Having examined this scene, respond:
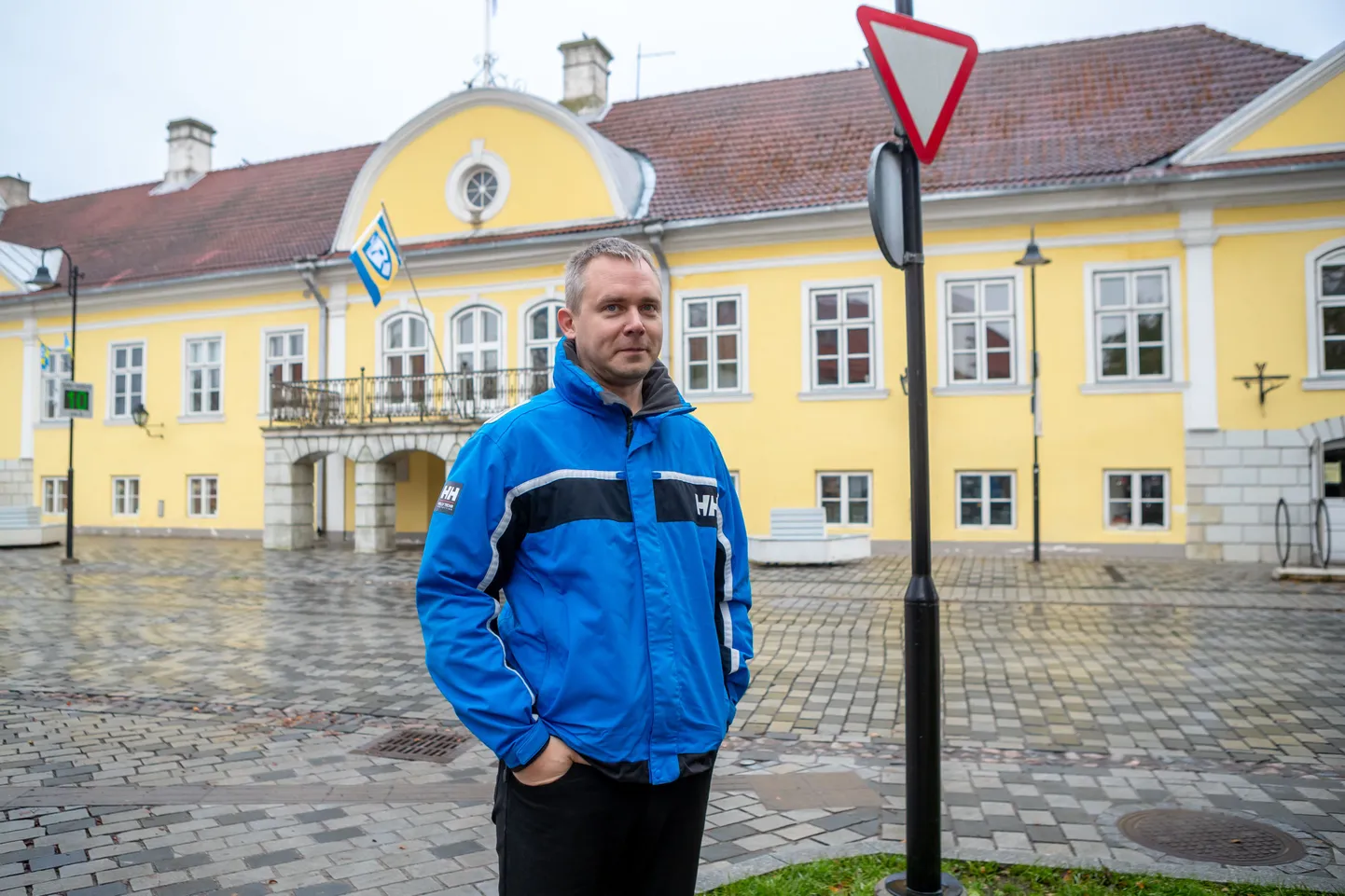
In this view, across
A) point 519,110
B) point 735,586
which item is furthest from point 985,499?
point 735,586

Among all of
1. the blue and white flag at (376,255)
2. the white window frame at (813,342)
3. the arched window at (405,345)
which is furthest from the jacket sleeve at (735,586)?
the arched window at (405,345)

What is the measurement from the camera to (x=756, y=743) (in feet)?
19.4

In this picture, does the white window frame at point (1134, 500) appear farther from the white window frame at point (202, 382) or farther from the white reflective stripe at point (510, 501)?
the white window frame at point (202, 382)

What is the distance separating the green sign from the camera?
17.6 m

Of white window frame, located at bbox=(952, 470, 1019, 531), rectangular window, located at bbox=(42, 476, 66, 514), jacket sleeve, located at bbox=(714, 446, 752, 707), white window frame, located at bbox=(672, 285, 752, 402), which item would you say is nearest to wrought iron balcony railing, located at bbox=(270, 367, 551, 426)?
white window frame, located at bbox=(672, 285, 752, 402)

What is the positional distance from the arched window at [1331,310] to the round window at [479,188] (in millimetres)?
15982

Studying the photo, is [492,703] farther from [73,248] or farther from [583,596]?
[73,248]

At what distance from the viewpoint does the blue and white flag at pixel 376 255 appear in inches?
752

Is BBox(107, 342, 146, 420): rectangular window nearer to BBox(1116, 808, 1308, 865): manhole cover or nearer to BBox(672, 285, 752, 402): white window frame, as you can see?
BBox(672, 285, 752, 402): white window frame

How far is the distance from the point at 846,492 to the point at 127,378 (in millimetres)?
19057

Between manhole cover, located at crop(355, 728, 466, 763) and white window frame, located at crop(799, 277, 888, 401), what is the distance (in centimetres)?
1395

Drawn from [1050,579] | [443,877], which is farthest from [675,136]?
[443,877]

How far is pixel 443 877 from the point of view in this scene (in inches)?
156

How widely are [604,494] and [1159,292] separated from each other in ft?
57.7
